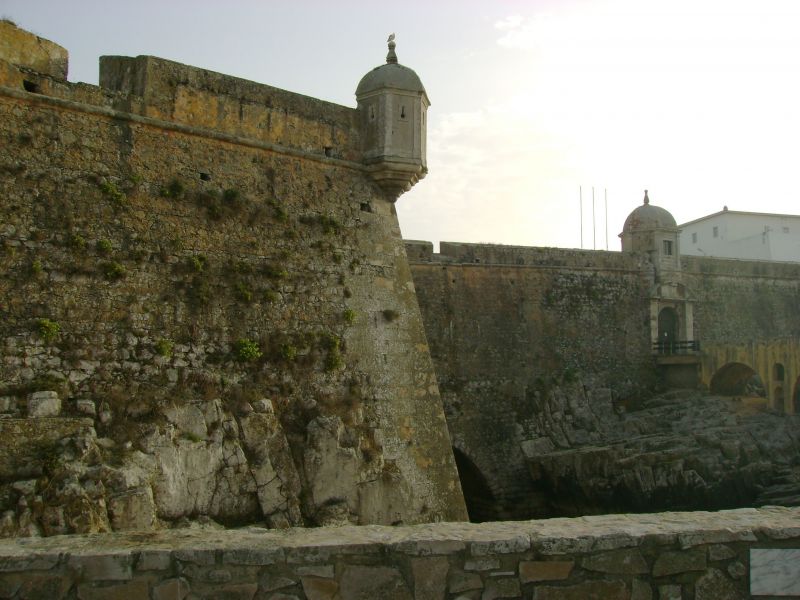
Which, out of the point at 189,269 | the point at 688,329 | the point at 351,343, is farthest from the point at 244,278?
the point at 688,329

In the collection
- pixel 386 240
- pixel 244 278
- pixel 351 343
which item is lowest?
pixel 351 343

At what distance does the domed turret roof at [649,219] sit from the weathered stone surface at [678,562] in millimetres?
22187

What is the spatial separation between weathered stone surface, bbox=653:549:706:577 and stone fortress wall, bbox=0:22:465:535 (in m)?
5.65

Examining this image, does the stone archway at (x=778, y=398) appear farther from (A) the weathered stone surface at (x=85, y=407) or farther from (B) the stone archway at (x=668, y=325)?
(A) the weathered stone surface at (x=85, y=407)

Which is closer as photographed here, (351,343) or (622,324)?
(351,343)

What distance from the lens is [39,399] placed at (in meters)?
8.66

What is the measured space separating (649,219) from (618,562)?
22.4 metres

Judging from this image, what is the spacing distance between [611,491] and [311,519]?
10506 millimetres

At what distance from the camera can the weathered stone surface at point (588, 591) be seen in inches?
175

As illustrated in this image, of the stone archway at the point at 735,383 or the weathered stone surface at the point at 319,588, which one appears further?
the stone archway at the point at 735,383

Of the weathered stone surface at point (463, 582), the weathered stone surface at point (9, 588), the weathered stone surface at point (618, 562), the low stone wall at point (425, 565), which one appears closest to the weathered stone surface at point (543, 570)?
the low stone wall at point (425, 565)

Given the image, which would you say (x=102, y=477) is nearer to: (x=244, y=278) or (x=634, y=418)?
(x=244, y=278)

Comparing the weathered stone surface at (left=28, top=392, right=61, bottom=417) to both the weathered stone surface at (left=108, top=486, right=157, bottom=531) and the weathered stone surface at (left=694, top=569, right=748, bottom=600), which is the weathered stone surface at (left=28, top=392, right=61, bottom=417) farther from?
the weathered stone surface at (left=694, top=569, right=748, bottom=600)

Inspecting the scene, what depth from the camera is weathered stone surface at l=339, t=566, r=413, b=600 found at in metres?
4.40
